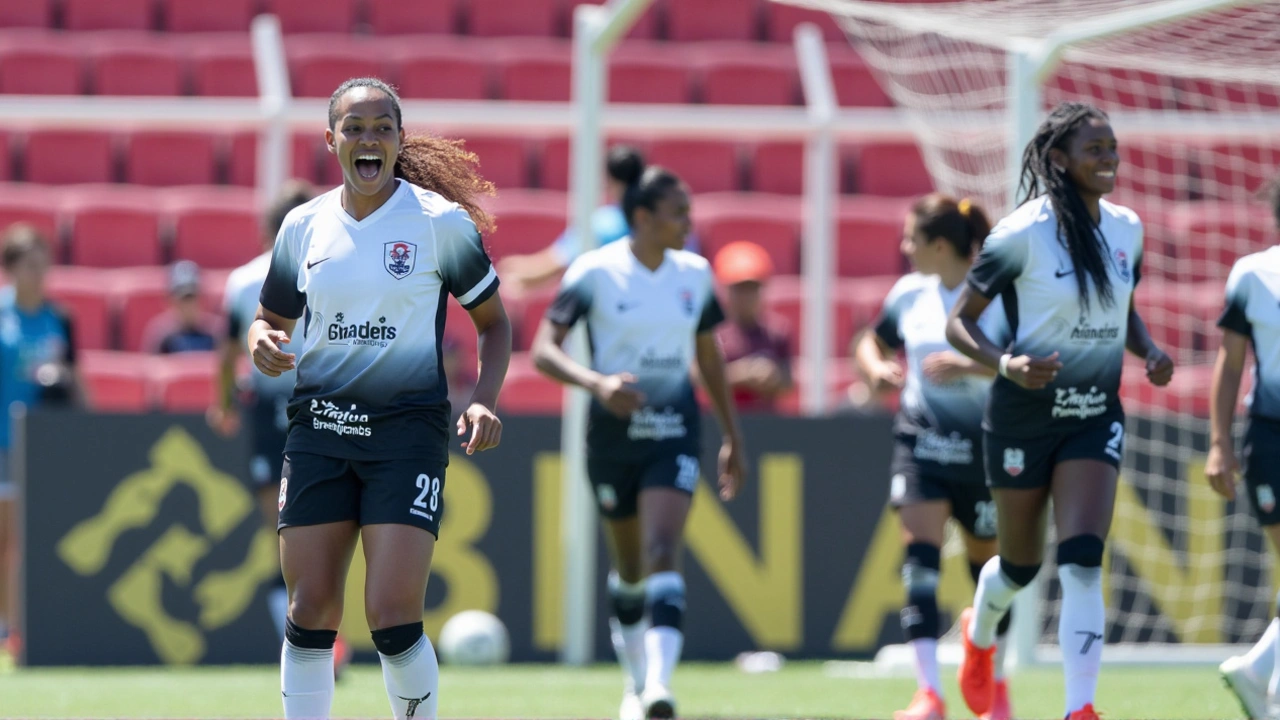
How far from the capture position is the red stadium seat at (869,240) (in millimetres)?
15234

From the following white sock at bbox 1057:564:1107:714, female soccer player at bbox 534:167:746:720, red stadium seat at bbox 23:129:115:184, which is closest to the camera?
white sock at bbox 1057:564:1107:714

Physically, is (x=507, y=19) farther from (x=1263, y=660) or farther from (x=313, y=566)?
(x=313, y=566)

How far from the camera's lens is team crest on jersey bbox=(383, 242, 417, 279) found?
205 inches

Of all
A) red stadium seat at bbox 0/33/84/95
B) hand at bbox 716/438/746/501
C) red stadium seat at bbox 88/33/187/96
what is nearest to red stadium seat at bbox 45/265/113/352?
red stadium seat at bbox 88/33/187/96

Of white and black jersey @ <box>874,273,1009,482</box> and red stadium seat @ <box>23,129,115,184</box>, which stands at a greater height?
red stadium seat @ <box>23,129,115,184</box>

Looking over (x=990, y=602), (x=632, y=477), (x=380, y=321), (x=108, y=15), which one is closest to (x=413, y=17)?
(x=108, y=15)

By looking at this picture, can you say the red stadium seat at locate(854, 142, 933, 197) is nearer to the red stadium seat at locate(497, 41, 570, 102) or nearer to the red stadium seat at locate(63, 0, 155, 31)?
the red stadium seat at locate(497, 41, 570, 102)

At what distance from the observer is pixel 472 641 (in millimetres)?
10422

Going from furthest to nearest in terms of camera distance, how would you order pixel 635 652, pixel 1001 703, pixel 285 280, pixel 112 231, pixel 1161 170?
pixel 112 231 → pixel 1161 170 → pixel 635 652 → pixel 1001 703 → pixel 285 280

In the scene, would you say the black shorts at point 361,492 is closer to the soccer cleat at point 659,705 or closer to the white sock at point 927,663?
the soccer cleat at point 659,705

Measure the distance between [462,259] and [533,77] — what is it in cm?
1154

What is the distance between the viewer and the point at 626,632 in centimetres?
798

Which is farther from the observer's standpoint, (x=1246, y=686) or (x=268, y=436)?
(x=268, y=436)

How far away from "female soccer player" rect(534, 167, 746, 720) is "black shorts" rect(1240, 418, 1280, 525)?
216 centimetres
